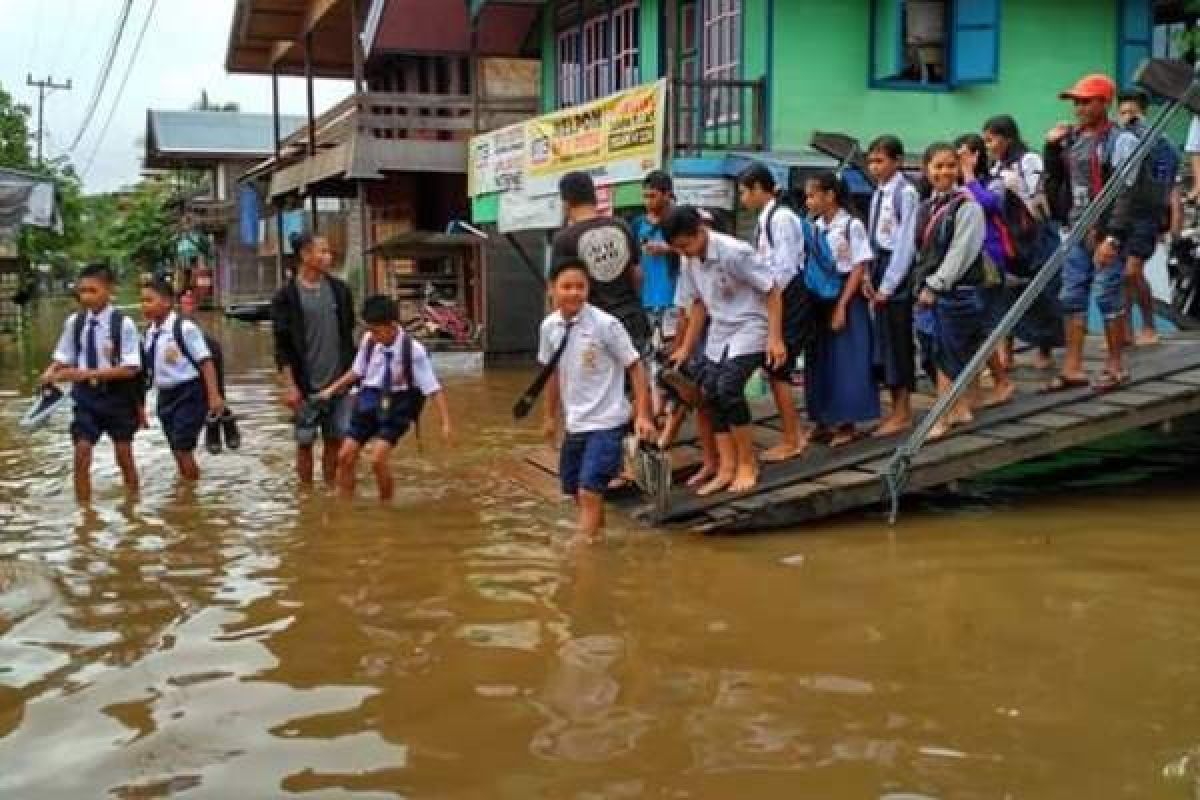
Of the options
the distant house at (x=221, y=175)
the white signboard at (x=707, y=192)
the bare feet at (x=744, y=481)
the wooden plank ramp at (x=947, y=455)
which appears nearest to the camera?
the wooden plank ramp at (x=947, y=455)

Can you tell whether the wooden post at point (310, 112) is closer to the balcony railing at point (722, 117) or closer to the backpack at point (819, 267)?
the balcony railing at point (722, 117)

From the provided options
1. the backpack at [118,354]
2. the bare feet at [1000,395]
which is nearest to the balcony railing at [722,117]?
the bare feet at [1000,395]

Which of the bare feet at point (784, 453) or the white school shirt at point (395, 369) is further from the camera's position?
the white school shirt at point (395, 369)

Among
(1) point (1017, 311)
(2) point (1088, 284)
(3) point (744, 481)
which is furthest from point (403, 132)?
(1) point (1017, 311)

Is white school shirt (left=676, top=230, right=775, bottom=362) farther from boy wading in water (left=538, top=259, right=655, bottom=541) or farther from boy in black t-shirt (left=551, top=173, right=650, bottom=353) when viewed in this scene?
boy wading in water (left=538, top=259, right=655, bottom=541)

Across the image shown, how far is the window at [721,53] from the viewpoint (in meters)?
15.4

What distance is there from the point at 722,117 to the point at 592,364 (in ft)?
31.3

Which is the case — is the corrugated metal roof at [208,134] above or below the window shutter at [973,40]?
above

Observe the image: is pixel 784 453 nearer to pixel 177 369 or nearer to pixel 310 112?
pixel 177 369

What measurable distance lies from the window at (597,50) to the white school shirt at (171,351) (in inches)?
408

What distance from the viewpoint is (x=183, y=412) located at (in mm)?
8523

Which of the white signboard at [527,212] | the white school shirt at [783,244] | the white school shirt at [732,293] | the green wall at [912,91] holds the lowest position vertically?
the white school shirt at [732,293]

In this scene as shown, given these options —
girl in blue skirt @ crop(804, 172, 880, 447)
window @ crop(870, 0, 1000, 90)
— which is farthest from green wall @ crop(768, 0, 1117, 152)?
girl in blue skirt @ crop(804, 172, 880, 447)

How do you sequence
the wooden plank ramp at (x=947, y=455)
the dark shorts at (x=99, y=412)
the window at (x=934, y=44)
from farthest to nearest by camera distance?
the window at (x=934, y=44)
the dark shorts at (x=99, y=412)
the wooden plank ramp at (x=947, y=455)
